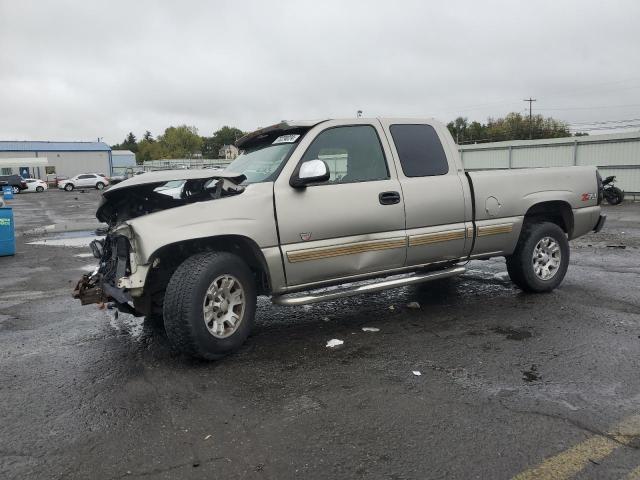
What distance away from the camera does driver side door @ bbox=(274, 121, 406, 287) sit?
454 centimetres

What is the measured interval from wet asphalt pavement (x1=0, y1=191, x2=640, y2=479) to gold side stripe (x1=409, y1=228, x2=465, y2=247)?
80 cm

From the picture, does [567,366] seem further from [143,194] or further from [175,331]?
[143,194]

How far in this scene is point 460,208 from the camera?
543 cm

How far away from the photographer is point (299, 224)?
4.54 m

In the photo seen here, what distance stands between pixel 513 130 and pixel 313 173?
280ft

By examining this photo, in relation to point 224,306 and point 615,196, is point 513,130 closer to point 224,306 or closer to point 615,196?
point 615,196

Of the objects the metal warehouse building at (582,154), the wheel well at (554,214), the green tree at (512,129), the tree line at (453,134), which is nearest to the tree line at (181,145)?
the tree line at (453,134)

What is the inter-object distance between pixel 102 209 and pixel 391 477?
343 centimetres

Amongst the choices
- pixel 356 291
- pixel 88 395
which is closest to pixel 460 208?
pixel 356 291

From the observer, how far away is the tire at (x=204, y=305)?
4020 millimetres

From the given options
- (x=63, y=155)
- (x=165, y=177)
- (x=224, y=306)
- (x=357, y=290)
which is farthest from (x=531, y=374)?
(x=63, y=155)

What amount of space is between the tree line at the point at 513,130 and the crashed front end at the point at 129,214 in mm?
75576

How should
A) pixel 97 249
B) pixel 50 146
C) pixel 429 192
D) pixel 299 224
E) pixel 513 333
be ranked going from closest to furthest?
pixel 299 224
pixel 513 333
pixel 97 249
pixel 429 192
pixel 50 146

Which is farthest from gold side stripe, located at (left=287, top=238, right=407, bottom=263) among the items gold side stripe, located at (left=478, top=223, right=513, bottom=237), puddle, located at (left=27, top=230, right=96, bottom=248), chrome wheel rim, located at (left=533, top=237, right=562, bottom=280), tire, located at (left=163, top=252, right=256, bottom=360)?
puddle, located at (left=27, top=230, right=96, bottom=248)
